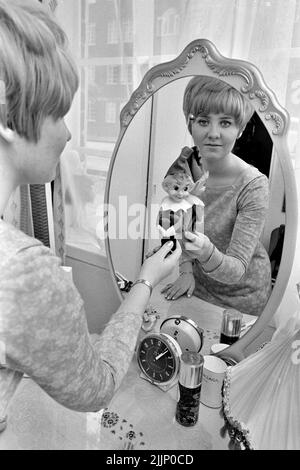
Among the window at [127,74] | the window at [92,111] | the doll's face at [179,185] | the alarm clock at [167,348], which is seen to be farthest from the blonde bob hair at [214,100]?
the alarm clock at [167,348]

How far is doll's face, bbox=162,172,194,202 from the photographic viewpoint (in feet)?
2.53

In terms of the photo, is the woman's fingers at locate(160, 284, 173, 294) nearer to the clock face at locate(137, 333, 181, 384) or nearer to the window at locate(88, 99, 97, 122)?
the clock face at locate(137, 333, 181, 384)

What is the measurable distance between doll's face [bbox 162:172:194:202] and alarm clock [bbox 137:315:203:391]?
27 centimetres

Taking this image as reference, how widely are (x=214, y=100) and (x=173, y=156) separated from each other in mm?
140

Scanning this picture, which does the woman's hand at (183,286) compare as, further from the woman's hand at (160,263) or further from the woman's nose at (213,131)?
the woman's nose at (213,131)

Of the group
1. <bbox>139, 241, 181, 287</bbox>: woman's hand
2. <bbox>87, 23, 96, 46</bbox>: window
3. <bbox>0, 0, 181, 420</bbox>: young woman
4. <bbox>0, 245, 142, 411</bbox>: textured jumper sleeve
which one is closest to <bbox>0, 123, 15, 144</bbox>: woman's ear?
<bbox>0, 0, 181, 420</bbox>: young woman

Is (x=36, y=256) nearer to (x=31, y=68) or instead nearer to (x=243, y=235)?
(x=31, y=68)

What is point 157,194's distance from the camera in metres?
0.84

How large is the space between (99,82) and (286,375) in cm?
81

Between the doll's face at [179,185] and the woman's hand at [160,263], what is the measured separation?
0.11m

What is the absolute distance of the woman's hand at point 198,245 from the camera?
2.56 feet

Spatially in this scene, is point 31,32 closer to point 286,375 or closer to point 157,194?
point 157,194
